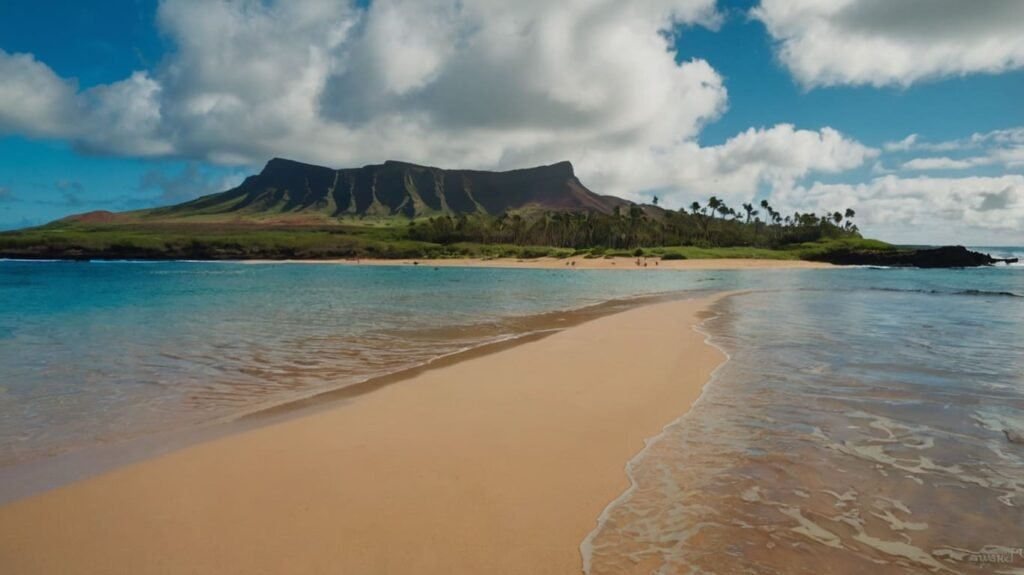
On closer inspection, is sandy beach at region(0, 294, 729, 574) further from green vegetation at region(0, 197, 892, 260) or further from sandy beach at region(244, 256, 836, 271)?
green vegetation at region(0, 197, 892, 260)

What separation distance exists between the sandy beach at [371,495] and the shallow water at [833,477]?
573 mm

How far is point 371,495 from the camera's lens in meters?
5.12

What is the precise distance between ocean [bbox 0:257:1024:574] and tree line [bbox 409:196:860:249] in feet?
428

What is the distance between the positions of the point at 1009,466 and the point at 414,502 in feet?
20.4

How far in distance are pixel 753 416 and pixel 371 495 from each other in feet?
17.7

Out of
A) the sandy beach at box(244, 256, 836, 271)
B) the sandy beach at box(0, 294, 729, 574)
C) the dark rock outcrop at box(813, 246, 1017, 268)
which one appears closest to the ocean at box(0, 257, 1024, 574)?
the sandy beach at box(0, 294, 729, 574)

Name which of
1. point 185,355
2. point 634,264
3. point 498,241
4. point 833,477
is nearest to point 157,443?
point 185,355

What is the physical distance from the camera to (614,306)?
91.0ft

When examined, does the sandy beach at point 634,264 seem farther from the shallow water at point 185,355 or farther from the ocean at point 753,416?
the ocean at point 753,416

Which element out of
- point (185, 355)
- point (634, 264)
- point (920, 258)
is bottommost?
point (185, 355)

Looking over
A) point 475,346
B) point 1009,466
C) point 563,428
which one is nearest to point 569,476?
point 563,428

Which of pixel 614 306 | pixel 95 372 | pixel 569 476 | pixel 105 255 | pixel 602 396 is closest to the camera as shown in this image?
pixel 569 476

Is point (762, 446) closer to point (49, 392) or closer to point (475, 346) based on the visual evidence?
point (475, 346)

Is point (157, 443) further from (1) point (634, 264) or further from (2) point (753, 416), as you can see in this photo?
(1) point (634, 264)
